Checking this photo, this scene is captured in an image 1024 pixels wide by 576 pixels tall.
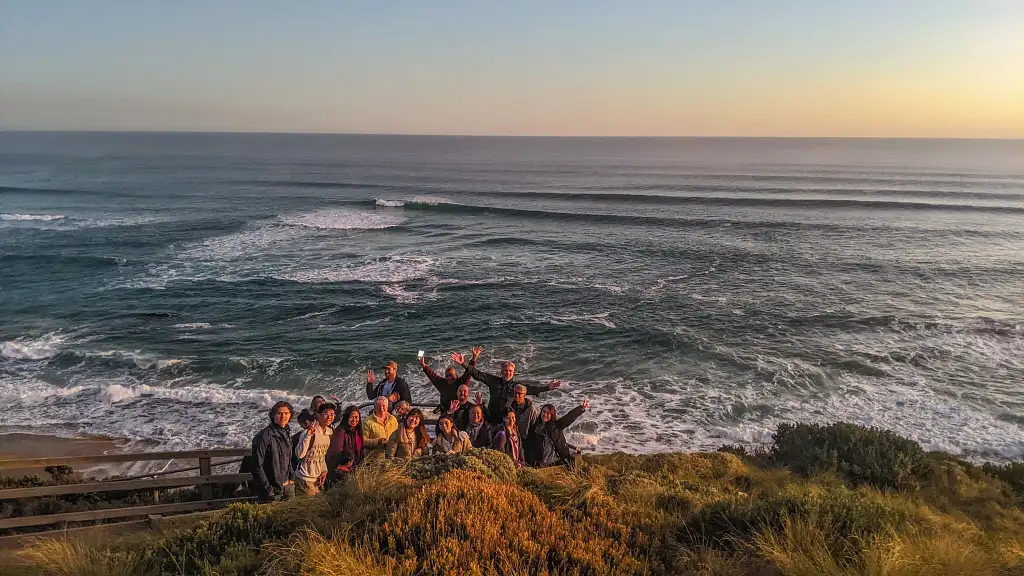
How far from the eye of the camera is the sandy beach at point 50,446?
12565 mm

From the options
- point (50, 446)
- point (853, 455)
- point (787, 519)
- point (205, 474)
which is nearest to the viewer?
point (787, 519)

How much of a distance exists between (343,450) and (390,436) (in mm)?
638

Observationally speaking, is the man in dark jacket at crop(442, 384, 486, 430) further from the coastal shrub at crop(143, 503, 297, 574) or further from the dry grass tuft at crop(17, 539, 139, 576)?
the dry grass tuft at crop(17, 539, 139, 576)

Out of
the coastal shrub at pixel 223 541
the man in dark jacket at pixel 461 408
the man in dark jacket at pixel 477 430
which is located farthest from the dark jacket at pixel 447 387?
the coastal shrub at pixel 223 541

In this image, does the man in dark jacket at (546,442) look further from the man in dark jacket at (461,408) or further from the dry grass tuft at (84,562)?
the dry grass tuft at (84,562)

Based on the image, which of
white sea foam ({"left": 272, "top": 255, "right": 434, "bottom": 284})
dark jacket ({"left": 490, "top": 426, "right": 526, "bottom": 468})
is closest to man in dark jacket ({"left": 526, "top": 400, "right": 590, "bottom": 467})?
dark jacket ({"left": 490, "top": 426, "right": 526, "bottom": 468})

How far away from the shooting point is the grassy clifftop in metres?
4.32

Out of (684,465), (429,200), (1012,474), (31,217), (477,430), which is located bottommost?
(1012,474)

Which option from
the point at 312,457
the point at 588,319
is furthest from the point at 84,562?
the point at 588,319

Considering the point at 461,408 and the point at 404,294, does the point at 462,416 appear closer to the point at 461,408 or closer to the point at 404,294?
the point at 461,408

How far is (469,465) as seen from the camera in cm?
632

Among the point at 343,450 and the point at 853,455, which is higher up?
the point at 343,450

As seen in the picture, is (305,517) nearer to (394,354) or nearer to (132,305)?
(394,354)

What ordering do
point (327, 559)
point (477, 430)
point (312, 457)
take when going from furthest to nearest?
1. point (477, 430)
2. point (312, 457)
3. point (327, 559)
